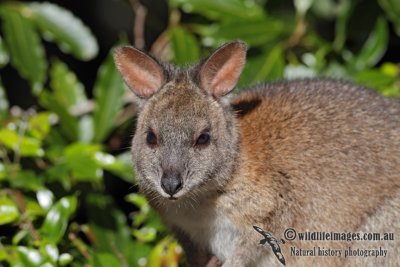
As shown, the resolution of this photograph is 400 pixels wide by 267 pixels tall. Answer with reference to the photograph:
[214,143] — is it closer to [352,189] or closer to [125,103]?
[352,189]

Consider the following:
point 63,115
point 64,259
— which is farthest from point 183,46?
point 64,259

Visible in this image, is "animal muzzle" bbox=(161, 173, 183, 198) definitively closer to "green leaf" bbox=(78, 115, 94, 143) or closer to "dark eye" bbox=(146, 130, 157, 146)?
"dark eye" bbox=(146, 130, 157, 146)

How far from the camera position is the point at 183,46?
23.4ft

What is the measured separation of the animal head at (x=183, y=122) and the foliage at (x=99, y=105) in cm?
95

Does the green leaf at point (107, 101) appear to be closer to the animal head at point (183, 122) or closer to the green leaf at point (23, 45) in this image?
the green leaf at point (23, 45)

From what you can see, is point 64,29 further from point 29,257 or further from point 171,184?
point 171,184

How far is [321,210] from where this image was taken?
17.0ft

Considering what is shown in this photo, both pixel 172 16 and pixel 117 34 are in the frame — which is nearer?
pixel 172 16

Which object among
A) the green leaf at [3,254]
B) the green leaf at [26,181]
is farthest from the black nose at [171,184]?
the green leaf at [26,181]

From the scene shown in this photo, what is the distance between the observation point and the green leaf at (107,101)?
22.8ft

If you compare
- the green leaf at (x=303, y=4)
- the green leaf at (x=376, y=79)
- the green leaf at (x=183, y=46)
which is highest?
the green leaf at (x=303, y=4)

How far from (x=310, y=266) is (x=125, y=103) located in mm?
2824

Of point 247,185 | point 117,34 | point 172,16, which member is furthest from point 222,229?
point 117,34

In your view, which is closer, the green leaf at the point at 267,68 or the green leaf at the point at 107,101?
the green leaf at the point at 107,101
